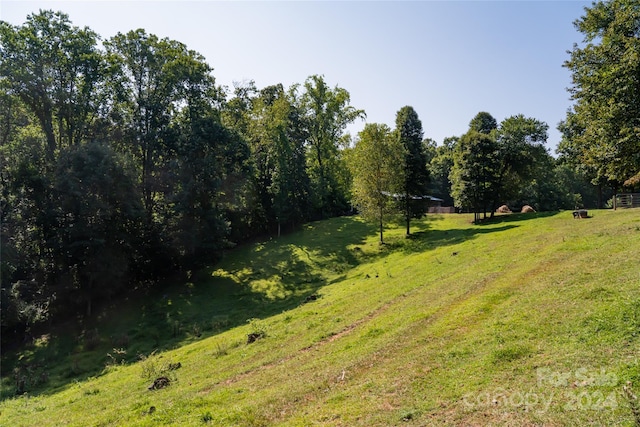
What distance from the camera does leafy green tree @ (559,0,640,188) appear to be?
20094 millimetres

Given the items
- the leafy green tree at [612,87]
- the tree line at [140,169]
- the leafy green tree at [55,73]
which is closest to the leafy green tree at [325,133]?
the tree line at [140,169]

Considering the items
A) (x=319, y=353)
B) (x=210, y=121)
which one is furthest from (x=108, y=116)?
(x=319, y=353)

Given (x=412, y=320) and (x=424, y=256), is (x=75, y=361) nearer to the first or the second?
(x=412, y=320)

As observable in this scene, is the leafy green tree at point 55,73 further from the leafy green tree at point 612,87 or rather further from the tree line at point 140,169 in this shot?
the leafy green tree at point 612,87

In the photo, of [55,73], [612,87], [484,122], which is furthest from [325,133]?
[612,87]

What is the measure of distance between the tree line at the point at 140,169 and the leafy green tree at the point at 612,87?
65.6 feet

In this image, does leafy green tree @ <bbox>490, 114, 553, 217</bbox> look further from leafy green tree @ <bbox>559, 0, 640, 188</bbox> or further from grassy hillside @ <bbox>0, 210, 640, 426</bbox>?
leafy green tree @ <bbox>559, 0, 640, 188</bbox>

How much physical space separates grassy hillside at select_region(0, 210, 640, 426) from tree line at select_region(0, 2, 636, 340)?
22.5 ft

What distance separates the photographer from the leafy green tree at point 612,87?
65.9 ft

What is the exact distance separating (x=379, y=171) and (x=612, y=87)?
75.9ft

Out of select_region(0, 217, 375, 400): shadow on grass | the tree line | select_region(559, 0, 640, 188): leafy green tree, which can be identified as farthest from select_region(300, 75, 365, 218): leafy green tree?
select_region(559, 0, 640, 188): leafy green tree

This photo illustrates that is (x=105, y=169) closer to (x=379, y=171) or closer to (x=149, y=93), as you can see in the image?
(x=149, y=93)

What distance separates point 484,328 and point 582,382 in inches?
179

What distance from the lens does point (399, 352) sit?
40.9 ft
